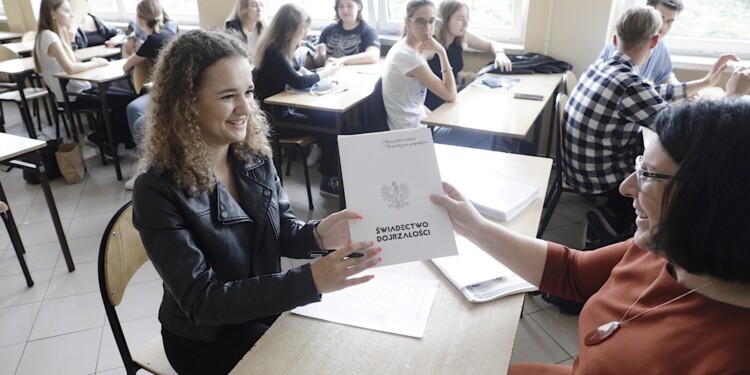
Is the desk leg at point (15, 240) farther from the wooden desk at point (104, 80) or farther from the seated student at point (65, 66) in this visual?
the seated student at point (65, 66)

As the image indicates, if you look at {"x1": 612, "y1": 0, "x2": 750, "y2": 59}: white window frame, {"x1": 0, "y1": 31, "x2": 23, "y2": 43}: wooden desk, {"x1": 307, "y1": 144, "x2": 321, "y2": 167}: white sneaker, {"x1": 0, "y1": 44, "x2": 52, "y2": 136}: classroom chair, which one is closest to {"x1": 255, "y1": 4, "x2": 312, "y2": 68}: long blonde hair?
{"x1": 307, "y1": 144, "x2": 321, "y2": 167}: white sneaker

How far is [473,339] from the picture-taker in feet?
3.32

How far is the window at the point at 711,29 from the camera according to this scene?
3.37 metres

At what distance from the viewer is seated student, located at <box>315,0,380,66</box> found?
13.8ft

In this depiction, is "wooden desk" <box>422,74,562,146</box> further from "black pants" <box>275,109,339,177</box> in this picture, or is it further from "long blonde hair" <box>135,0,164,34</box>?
"long blonde hair" <box>135,0,164,34</box>

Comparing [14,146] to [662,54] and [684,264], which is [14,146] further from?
[662,54]

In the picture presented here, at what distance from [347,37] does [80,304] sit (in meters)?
3.01

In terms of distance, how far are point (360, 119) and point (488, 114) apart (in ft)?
3.54

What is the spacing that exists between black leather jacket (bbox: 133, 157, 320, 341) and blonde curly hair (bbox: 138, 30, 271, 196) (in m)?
0.04

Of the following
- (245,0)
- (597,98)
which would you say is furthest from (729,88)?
(245,0)

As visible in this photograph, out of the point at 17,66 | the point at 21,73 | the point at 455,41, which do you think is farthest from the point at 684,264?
the point at 17,66

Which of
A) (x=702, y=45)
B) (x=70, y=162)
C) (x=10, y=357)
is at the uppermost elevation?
(x=702, y=45)

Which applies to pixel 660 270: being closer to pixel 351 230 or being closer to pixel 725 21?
pixel 351 230

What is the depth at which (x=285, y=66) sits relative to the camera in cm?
312
